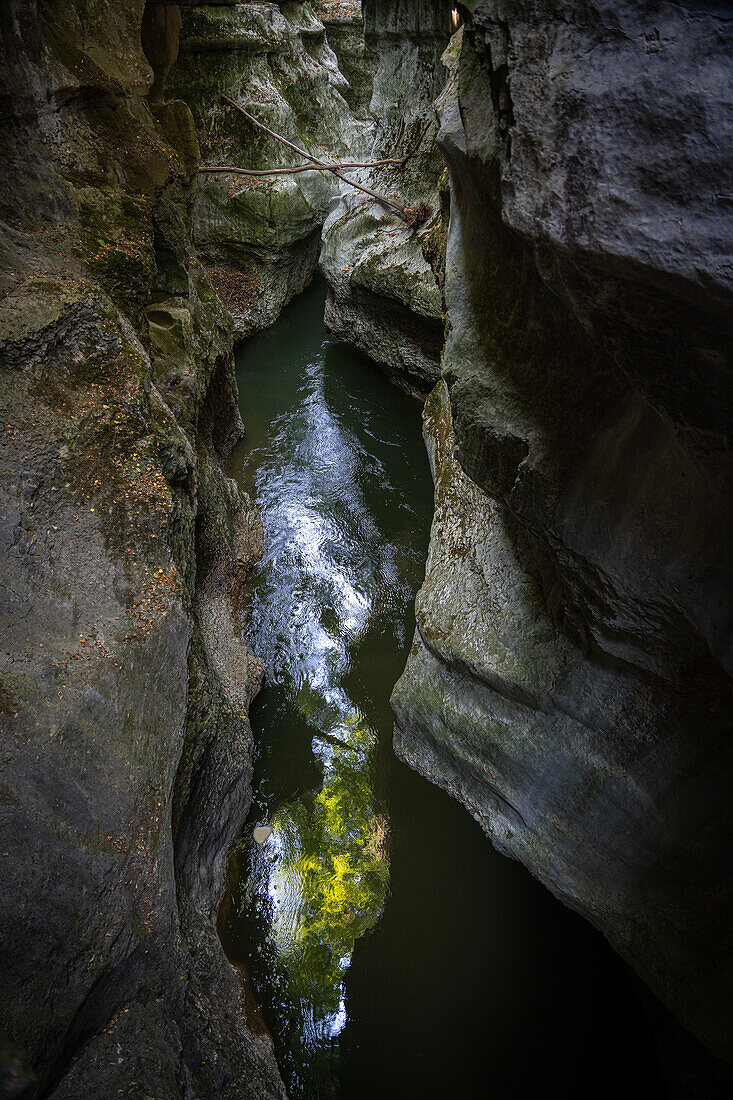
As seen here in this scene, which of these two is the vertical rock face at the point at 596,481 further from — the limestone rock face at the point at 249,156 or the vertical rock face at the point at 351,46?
the vertical rock face at the point at 351,46

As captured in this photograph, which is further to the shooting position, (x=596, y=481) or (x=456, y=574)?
(x=456, y=574)

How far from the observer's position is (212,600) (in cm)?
406

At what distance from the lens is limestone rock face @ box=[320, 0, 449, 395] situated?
6.11 metres

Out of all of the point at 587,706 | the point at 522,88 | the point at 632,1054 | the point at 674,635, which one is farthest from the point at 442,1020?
the point at 522,88

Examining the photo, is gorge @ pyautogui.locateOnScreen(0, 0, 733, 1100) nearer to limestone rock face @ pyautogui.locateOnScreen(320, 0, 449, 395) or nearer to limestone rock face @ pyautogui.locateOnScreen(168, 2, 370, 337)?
limestone rock face @ pyautogui.locateOnScreen(320, 0, 449, 395)

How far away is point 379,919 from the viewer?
3.08 m

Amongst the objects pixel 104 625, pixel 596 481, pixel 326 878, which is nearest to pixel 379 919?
pixel 326 878

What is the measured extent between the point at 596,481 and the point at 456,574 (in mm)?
1507

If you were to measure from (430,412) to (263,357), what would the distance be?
310 cm

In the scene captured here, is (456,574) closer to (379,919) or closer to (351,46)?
(379,919)

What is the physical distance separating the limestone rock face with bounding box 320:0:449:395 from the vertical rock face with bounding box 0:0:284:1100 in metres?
2.54

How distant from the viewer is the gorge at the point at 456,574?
1.44 metres

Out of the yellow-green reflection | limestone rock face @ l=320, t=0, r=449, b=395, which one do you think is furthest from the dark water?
limestone rock face @ l=320, t=0, r=449, b=395

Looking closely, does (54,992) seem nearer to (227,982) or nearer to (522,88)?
(227,982)
